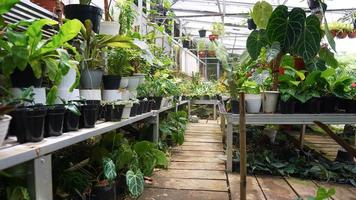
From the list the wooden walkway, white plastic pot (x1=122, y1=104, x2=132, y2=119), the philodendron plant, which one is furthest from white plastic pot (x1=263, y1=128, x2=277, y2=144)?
the philodendron plant

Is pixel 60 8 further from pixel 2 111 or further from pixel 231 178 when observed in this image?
pixel 231 178

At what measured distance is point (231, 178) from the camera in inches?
113

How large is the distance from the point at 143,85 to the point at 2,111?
2222 mm

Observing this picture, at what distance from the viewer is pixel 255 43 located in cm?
305

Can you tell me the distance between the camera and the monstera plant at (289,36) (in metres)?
2.78

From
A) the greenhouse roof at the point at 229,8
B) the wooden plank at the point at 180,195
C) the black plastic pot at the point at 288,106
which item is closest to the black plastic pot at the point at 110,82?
the wooden plank at the point at 180,195

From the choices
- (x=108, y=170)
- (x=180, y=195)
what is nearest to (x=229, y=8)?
(x=180, y=195)

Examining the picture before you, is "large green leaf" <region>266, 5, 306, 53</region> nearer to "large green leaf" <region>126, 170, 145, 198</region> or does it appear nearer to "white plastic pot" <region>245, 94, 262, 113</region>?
"white plastic pot" <region>245, 94, 262, 113</region>

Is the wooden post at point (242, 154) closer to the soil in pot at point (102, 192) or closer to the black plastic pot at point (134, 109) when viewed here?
the soil in pot at point (102, 192)

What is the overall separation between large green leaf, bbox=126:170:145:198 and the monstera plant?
1.56 meters

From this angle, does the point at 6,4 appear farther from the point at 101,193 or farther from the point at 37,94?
the point at 101,193

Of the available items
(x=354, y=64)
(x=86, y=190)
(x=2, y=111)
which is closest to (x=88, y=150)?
(x=86, y=190)

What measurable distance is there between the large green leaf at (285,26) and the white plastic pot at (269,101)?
18.1 inches

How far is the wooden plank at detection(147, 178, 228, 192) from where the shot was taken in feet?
8.52
